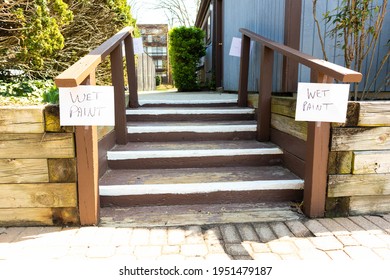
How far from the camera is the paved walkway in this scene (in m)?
1.70

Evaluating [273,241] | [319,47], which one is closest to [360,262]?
[273,241]

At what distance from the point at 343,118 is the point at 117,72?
6.45 ft

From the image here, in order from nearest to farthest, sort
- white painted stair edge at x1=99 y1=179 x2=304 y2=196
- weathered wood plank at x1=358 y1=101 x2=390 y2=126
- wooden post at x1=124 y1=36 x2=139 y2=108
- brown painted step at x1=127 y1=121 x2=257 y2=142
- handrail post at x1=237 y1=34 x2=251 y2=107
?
weathered wood plank at x1=358 y1=101 x2=390 y2=126 → white painted stair edge at x1=99 y1=179 x2=304 y2=196 → brown painted step at x1=127 y1=121 x2=257 y2=142 → wooden post at x1=124 y1=36 x2=139 y2=108 → handrail post at x1=237 y1=34 x2=251 y2=107

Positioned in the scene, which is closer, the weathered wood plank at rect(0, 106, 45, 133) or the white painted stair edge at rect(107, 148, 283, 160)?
the weathered wood plank at rect(0, 106, 45, 133)

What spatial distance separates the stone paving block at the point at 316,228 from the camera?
1.94 m

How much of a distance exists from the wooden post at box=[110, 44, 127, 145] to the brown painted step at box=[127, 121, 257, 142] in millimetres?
135

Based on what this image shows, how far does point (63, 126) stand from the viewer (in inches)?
77.4

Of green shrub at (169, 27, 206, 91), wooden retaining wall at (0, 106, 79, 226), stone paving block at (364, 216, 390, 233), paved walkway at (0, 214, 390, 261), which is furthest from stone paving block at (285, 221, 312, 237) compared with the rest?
green shrub at (169, 27, 206, 91)

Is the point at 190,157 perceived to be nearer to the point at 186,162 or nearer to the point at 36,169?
the point at 186,162

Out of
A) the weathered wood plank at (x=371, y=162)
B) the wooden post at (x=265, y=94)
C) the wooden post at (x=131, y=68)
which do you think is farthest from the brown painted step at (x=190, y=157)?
the wooden post at (x=131, y=68)

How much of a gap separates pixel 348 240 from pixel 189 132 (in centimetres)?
175

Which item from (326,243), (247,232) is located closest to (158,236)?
(247,232)

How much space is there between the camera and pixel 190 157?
Result: 2719mm

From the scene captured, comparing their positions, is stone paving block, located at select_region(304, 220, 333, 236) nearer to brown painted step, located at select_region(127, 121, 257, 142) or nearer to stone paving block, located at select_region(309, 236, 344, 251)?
stone paving block, located at select_region(309, 236, 344, 251)
